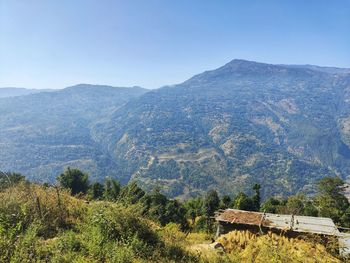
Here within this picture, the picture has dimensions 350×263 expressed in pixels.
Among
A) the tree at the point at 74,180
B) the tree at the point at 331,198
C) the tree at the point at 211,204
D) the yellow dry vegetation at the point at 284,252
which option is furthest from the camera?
the tree at the point at 331,198

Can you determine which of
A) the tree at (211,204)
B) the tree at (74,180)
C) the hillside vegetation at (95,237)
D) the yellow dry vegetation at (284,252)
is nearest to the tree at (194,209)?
the tree at (211,204)

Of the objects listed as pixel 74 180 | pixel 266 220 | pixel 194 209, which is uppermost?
pixel 266 220

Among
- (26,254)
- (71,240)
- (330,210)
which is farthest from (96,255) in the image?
(330,210)

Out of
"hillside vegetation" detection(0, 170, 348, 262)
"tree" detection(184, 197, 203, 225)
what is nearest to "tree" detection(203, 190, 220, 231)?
"tree" detection(184, 197, 203, 225)

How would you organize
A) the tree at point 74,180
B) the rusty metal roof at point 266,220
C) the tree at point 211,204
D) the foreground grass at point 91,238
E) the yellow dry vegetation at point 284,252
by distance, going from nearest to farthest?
the foreground grass at point 91,238, the yellow dry vegetation at point 284,252, the rusty metal roof at point 266,220, the tree at point 211,204, the tree at point 74,180

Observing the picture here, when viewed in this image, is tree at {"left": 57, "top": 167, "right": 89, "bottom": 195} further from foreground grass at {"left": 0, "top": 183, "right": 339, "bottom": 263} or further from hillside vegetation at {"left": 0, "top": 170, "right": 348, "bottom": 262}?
foreground grass at {"left": 0, "top": 183, "right": 339, "bottom": 263}

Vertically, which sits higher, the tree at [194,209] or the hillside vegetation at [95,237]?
the hillside vegetation at [95,237]

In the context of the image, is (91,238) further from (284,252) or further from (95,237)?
(284,252)

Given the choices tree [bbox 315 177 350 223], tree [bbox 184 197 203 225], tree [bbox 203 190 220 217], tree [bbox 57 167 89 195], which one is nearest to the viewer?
tree [bbox 203 190 220 217]

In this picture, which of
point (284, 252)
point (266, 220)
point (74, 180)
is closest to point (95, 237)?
point (284, 252)

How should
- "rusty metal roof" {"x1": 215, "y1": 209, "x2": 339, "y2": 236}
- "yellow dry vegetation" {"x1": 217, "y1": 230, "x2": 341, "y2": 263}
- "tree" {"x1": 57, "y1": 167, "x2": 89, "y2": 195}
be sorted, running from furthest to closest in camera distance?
"tree" {"x1": 57, "y1": 167, "x2": 89, "y2": 195}, "rusty metal roof" {"x1": 215, "y1": 209, "x2": 339, "y2": 236}, "yellow dry vegetation" {"x1": 217, "y1": 230, "x2": 341, "y2": 263}

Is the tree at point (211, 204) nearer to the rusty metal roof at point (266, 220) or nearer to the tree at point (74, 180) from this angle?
the tree at point (74, 180)

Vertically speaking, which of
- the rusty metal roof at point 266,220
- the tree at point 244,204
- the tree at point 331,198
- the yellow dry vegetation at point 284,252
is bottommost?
the tree at point 331,198

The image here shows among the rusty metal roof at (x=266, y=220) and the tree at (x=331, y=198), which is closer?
the rusty metal roof at (x=266, y=220)
